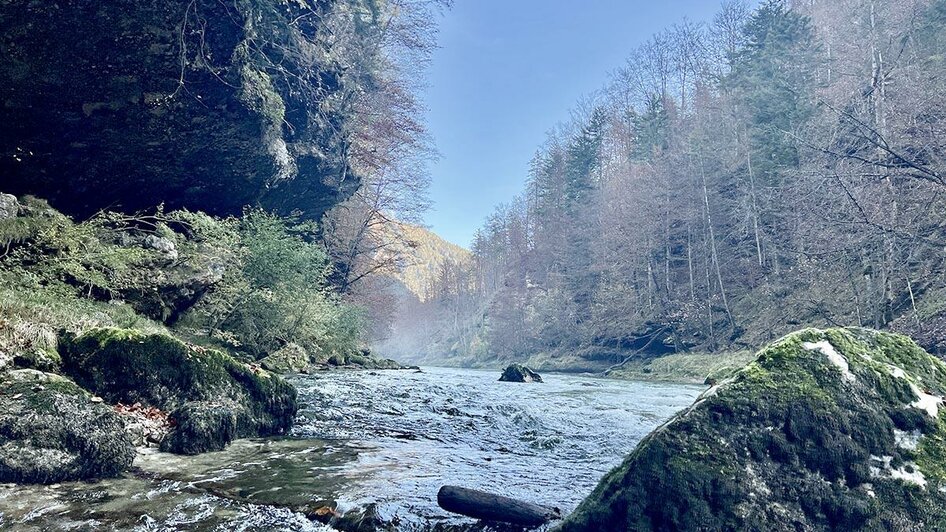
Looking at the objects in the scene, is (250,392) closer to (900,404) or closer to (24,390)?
(24,390)

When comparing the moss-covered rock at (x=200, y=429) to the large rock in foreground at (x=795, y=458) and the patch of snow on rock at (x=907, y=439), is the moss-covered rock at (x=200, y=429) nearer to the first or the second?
the large rock in foreground at (x=795, y=458)

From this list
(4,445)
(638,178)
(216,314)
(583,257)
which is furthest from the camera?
(583,257)

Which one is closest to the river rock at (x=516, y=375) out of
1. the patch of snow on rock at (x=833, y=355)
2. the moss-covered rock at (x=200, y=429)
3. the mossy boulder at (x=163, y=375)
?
the mossy boulder at (x=163, y=375)

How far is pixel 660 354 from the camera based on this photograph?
95.7ft

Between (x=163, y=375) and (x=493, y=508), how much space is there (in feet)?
14.3

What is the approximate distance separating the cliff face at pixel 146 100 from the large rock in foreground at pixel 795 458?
9.84 m

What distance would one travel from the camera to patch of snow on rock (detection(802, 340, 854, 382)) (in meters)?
3.34

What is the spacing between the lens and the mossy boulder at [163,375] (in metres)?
5.49

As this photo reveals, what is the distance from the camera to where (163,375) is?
5.75m

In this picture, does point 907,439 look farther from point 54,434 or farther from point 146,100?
point 146,100

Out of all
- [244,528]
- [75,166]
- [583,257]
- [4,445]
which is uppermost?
[583,257]

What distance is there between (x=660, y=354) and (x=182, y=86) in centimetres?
2727

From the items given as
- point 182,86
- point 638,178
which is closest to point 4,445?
point 182,86

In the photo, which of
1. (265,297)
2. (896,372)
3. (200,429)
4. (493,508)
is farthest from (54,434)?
(265,297)
